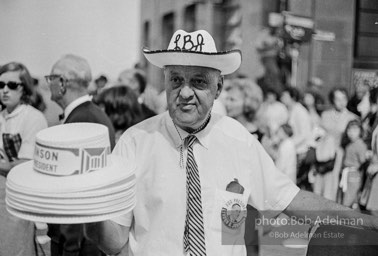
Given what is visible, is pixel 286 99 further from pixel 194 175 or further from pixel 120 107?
pixel 194 175

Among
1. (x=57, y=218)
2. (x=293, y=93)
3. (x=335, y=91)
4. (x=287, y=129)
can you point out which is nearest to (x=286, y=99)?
(x=293, y=93)

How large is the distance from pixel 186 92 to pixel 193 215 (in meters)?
0.45

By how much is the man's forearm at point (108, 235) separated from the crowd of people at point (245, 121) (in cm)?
40

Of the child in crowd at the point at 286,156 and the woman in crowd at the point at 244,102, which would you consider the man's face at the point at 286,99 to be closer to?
the child in crowd at the point at 286,156

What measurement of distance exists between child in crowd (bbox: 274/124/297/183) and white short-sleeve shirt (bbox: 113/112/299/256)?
1.45m

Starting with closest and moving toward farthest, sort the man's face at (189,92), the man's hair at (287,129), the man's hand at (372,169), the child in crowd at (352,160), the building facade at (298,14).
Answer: the man's face at (189,92) < the building facade at (298,14) < the man's hand at (372,169) < the child in crowd at (352,160) < the man's hair at (287,129)

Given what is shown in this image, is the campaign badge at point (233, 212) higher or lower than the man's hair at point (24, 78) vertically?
lower

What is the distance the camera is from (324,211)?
183cm

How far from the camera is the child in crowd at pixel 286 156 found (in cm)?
331

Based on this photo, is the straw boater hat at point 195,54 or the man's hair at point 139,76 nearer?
the straw boater hat at point 195,54

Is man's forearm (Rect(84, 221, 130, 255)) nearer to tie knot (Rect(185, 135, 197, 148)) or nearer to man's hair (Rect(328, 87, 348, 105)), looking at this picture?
tie knot (Rect(185, 135, 197, 148))

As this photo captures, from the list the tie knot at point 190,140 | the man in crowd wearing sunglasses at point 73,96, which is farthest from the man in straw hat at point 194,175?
the man in crowd wearing sunglasses at point 73,96

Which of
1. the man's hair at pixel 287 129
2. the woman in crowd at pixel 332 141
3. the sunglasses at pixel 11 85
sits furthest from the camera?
the man's hair at pixel 287 129

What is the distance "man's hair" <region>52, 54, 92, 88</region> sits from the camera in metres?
2.33
